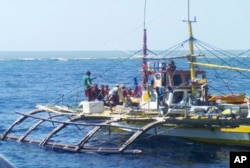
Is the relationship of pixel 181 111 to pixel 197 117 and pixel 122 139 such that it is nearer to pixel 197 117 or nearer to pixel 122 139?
pixel 197 117

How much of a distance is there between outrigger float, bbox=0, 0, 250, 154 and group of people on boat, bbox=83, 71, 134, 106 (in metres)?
0.65

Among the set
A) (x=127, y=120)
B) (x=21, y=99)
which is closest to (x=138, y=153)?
(x=127, y=120)

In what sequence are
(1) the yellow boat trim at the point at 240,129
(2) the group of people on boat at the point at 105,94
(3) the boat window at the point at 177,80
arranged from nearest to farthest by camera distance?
(1) the yellow boat trim at the point at 240,129, (3) the boat window at the point at 177,80, (2) the group of people on boat at the point at 105,94

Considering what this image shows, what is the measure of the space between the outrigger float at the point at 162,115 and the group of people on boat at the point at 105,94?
25.7 inches

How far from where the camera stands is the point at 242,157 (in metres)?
14.2

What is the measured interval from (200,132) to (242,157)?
766 inches

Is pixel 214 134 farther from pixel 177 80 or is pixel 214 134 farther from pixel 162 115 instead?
pixel 177 80

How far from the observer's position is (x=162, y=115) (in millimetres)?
32562

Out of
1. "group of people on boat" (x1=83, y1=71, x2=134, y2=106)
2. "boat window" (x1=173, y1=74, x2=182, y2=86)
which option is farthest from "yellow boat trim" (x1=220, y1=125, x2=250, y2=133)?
"group of people on boat" (x1=83, y1=71, x2=134, y2=106)

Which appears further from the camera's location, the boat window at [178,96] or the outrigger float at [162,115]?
the boat window at [178,96]

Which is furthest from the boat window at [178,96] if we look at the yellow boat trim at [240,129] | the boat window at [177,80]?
the yellow boat trim at [240,129]

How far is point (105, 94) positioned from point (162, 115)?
24.7ft

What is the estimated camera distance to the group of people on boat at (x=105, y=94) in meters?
37.4

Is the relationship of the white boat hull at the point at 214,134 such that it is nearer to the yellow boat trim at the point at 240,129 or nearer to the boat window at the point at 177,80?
the yellow boat trim at the point at 240,129
